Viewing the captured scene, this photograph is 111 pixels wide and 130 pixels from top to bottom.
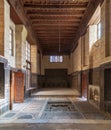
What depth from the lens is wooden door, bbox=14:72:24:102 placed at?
10320 mm

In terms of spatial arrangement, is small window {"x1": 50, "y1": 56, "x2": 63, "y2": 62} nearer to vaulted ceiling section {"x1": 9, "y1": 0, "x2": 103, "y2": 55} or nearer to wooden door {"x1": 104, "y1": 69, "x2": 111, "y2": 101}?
vaulted ceiling section {"x1": 9, "y1": 0, "x2": 103, "y2": 55}

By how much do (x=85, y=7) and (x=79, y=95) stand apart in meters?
5.30

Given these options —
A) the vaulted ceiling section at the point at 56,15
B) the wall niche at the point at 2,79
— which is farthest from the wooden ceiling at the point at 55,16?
the wall niche at the point at 2,79

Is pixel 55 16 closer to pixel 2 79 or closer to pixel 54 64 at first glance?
pixel 2 79

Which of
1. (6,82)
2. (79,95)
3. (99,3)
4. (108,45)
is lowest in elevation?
(79,95)

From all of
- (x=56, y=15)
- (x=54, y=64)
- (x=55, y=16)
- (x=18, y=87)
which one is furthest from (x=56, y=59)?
(x=18, y=87)

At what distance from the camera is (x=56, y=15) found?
1153 cm

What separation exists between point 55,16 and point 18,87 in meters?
4.12

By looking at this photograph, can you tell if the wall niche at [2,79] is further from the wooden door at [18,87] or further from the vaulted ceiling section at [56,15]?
the wooden door at [18,87]

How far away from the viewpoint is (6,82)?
25.3 ft

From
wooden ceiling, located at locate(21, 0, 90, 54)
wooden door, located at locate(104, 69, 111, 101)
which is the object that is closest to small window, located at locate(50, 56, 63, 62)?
wooden ceiling, located at locate(21, 0, 90, 54)

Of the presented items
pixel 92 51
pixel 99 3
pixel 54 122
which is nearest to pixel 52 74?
pixel 92 51

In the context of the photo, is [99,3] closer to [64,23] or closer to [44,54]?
[64,23]

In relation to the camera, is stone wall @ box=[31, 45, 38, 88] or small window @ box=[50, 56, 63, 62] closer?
stone wall @ box=[31, 45, 38, 88]
